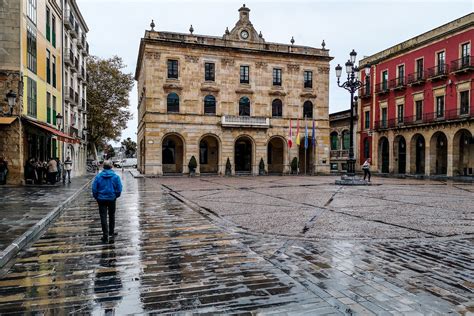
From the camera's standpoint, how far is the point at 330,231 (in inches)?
305

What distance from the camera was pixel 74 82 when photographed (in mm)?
31562

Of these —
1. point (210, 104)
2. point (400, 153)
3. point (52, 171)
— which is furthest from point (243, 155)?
point (52, 171)

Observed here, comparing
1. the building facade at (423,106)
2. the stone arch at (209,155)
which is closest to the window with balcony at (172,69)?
the stone arch at (209,155)

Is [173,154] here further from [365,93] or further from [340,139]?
[365,93]

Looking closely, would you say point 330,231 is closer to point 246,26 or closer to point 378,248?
point 378,248

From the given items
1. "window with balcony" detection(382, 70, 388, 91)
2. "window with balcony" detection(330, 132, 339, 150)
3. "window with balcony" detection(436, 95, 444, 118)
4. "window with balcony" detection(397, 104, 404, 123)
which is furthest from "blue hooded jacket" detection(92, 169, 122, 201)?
"window with balcony" detection(330, 132, 339, 150)

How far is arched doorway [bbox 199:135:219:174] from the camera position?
38.6 meters

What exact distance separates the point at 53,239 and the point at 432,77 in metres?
34.3

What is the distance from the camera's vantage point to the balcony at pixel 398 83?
36.4 m

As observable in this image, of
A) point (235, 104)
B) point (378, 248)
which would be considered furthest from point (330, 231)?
point (235, 104)

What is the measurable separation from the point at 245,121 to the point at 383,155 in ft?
52.3

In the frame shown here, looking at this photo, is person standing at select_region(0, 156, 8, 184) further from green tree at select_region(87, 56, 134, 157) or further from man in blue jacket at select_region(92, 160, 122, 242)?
green tree at select_region(87, 56, 134, 157)

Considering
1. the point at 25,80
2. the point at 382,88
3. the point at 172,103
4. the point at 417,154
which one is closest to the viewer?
the point at 25,80

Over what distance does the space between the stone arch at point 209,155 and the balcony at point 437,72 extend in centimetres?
2071
